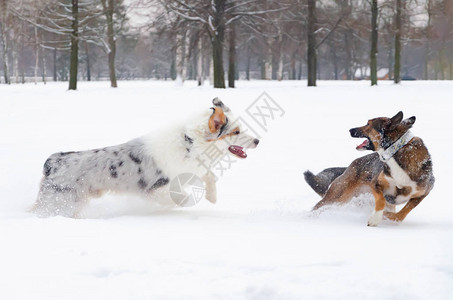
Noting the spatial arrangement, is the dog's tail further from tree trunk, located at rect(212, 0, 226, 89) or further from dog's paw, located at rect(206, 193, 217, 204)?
tree trunk, located at rect(212, 0, 226, 89)

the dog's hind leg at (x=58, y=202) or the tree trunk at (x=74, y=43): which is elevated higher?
the tree trunk at (x=74, y=43)

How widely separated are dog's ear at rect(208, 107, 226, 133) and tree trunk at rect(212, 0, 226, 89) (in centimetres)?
1832

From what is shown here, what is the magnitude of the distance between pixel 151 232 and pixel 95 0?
32109mm

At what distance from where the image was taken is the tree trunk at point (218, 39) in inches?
917

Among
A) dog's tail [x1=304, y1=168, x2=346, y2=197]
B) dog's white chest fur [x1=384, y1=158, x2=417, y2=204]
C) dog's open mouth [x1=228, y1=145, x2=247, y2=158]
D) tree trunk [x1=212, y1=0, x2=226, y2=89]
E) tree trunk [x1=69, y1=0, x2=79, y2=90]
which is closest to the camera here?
dog's white chest fur [x1=384, y1=158, x2=417, y2=204]

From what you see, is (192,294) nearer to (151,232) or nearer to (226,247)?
(226,247)

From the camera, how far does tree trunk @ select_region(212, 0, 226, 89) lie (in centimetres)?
2330

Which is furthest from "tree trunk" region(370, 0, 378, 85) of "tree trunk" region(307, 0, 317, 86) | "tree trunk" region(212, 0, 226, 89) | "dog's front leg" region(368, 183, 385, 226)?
"dog's front leg" region(368, 183, 385, 226)

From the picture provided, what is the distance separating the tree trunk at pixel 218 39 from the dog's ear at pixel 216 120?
1832 cm

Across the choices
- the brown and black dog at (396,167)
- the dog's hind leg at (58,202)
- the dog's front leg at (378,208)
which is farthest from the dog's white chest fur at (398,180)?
the dog's hind leg at (58,202)

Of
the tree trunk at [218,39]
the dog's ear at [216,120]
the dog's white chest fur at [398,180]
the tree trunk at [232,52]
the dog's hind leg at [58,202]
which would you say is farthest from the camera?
the tree trunk at [232,52]

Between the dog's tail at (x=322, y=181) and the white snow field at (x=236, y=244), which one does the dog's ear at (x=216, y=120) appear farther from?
the dog's tail at (x=322, y=181)

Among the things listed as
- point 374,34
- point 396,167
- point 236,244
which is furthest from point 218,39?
point 236,244

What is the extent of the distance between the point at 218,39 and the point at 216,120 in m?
18.9
